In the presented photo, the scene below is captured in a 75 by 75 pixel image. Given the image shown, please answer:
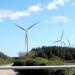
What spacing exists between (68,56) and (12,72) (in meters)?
29.9

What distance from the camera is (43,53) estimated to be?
244 ft

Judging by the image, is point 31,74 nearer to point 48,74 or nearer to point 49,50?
point 48,74

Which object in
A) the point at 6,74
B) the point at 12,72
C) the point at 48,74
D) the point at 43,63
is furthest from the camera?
the point at 12,72

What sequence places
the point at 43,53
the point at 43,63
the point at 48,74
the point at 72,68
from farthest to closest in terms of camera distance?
the point at 43,53
the point at 43,63
the point at 48,74
the point at 72,68

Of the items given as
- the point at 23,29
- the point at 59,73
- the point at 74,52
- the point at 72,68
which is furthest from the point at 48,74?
the point at 74,52

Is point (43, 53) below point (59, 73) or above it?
above

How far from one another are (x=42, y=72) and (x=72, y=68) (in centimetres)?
633

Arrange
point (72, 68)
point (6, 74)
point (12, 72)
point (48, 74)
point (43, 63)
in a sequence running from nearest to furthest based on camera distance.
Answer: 1. point (72, 68)
2. point (48, 74)
3. point (43, 63)
4. point (6, 74)
5. point (12, 72)

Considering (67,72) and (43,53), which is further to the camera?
(43,53)

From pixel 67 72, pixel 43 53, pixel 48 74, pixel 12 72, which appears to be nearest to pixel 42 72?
pixel 48 74

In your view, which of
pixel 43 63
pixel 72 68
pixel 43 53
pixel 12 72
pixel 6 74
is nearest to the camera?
pixel 72 68

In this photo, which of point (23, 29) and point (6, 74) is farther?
point (6, 74)

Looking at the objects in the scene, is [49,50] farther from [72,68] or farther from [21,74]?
[72,68]

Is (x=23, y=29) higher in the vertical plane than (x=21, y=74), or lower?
higher
